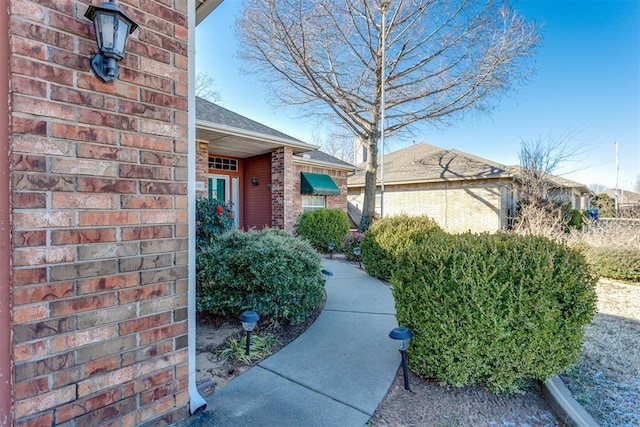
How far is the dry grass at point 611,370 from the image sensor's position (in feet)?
8.39

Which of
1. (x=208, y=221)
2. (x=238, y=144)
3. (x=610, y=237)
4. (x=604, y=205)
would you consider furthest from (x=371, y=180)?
(x=604, y=205)

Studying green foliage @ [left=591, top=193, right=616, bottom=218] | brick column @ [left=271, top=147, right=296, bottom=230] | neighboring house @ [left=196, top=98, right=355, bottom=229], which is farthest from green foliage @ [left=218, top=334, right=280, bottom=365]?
Answer: green foliage @ [left=591, top=193, right=616, bottom=218]

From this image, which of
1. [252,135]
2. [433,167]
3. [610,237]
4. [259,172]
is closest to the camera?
[610,237]

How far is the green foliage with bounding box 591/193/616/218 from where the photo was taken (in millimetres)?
24625

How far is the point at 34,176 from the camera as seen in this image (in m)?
1.55

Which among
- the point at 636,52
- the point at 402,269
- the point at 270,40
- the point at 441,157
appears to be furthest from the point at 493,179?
the point at 402,269

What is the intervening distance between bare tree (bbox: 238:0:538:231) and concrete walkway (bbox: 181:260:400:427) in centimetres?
907

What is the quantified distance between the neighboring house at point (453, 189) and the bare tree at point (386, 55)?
3847 millimetres

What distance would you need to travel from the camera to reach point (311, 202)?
40.9 ft

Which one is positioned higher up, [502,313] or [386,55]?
[386,55]

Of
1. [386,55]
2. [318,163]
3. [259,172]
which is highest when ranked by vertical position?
[386,55]

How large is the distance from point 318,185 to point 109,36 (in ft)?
34.2

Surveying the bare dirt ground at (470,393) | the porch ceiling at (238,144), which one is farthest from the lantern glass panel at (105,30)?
the porch ceiling at (238,144)

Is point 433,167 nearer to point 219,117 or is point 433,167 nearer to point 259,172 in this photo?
point 259,172
